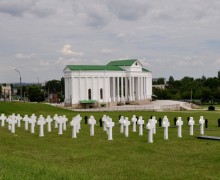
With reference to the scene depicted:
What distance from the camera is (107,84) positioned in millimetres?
96188

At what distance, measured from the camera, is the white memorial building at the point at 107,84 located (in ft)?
299

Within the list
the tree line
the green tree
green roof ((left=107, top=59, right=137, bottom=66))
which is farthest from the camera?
the green tree

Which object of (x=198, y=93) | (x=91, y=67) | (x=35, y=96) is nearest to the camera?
(x=91, y=67)

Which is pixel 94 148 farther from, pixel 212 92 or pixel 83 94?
pixel 212 92

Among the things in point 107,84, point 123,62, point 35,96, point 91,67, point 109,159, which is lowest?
point 109,159

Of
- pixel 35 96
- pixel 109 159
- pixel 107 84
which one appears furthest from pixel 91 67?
pixel 109 159

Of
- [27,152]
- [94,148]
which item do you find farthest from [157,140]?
[27,152]

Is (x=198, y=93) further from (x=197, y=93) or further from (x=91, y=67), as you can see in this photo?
(x=91, y=67)

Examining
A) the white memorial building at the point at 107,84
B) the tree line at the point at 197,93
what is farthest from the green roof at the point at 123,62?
the tree line at the point at 197,93

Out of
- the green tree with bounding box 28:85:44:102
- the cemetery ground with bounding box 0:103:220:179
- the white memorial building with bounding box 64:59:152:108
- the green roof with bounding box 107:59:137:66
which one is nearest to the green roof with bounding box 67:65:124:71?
A: the white memorial building with bounding box 64:59:152:108

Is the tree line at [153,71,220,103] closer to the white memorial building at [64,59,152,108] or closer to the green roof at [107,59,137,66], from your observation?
the white memorial building at [64,59,152,108]

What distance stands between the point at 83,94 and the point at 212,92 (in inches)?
2299

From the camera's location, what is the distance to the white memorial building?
299ft

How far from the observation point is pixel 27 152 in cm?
1630
